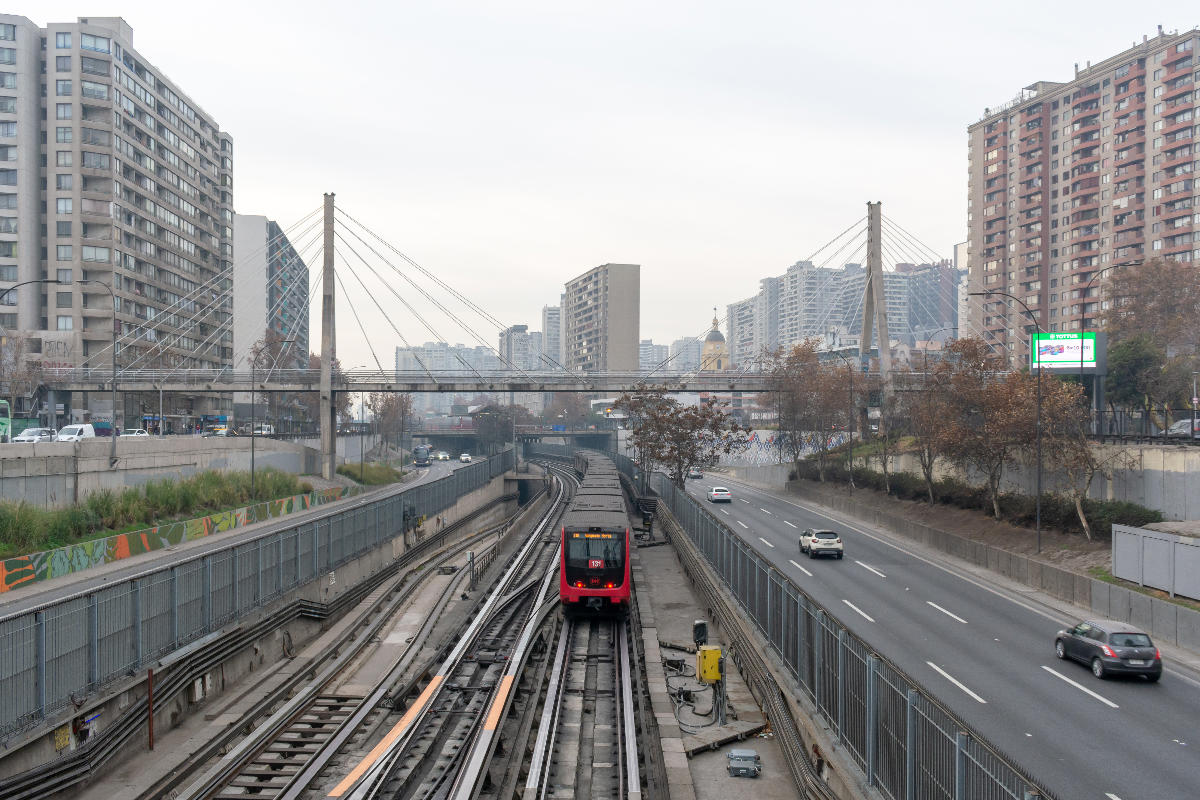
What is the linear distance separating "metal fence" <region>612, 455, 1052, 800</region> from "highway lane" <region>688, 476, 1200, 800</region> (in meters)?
3.74

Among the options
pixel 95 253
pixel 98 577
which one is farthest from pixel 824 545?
pixel 95 253

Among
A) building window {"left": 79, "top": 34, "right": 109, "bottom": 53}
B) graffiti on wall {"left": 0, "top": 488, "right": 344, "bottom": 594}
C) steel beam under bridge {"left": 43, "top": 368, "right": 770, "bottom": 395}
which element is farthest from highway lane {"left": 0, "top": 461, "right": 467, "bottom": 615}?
building window {"left": 79, "top": 34, "right": 109, "bottom": 53}

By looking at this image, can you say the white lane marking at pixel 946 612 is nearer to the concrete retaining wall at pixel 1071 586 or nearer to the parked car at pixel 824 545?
the concrete retaining wall at pixel 1071 586

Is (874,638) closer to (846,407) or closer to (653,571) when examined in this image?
(653,571)

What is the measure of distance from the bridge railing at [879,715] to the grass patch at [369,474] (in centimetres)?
6317

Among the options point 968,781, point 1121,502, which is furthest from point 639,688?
point 1121,502

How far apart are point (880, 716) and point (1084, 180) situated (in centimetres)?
11294

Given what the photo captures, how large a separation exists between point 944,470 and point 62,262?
83.6 metres

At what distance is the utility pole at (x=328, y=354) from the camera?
6750 centimetres

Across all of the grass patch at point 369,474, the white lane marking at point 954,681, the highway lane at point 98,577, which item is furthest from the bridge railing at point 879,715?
the grass patch at point 369,474

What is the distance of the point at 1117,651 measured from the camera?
20875 mm

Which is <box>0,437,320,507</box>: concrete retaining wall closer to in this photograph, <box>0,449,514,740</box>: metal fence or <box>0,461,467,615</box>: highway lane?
<box>0,461,467,615</box>: highway lane

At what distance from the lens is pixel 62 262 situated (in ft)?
286

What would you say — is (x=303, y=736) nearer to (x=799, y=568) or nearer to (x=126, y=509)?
(x=799, y=568)
